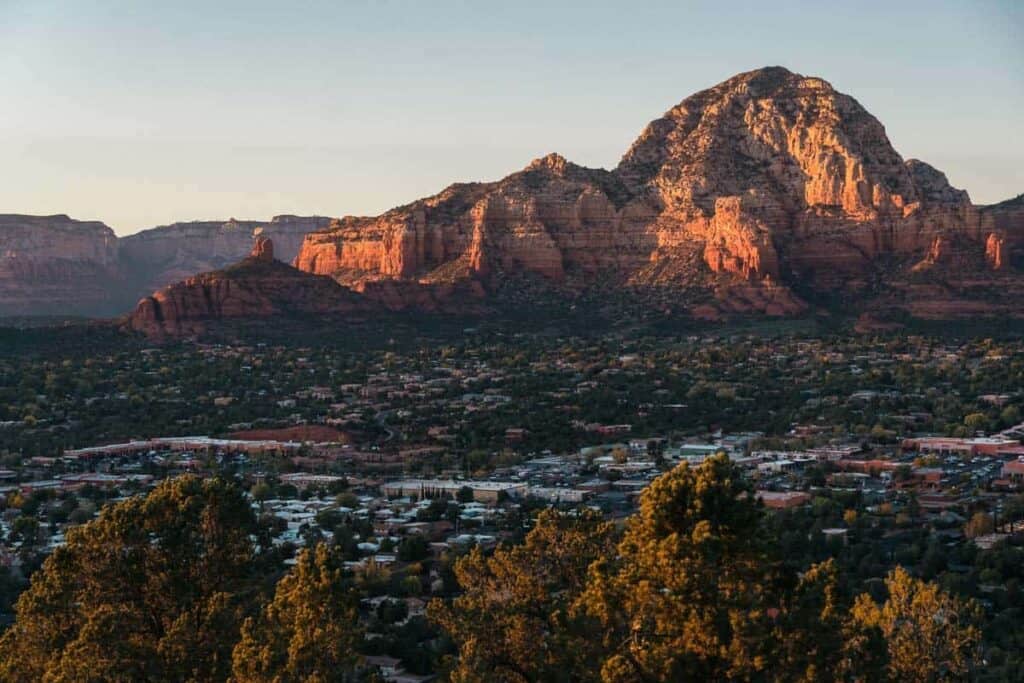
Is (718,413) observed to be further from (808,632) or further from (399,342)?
(808,632)

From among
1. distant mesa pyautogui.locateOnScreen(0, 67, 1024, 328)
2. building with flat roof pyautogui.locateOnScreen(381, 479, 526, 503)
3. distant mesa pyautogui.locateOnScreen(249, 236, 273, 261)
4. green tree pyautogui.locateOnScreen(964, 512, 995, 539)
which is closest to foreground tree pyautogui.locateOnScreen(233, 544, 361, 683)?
green tree pyautogui.locateOnScreen(964, 512, 995, 539)

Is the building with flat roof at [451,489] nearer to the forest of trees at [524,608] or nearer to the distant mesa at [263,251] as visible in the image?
the forest of trees at [524,608]

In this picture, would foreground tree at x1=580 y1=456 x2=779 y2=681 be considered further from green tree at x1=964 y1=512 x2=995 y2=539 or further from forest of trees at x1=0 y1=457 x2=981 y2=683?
green tree at x1=964 y1=512 x2=995 y2=539

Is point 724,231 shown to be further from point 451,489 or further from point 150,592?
point 150,592

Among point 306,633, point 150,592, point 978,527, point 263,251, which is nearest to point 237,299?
point 263,251

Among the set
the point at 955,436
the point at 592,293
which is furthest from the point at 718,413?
the point at 592,293

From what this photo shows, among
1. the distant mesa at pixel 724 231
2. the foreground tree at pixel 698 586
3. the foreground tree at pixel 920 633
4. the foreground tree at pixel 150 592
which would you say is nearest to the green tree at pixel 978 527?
the foreground tree at pixel 920 633
